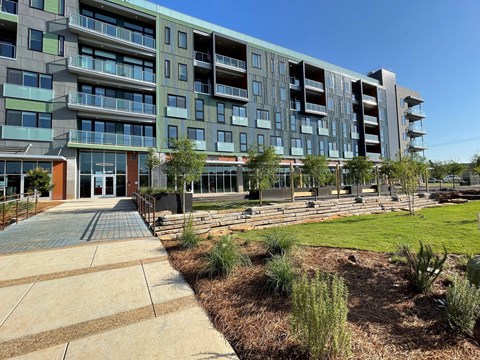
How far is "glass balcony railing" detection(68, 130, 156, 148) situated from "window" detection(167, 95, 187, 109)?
15.2ft

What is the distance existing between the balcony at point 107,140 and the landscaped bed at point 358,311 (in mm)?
21878

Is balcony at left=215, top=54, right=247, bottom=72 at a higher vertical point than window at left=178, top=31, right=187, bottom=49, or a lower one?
lower

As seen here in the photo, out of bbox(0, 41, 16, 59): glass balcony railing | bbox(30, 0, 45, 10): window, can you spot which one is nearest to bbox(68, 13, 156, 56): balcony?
bbox(30, 0, 45, 10): window

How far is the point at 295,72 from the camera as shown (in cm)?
3731

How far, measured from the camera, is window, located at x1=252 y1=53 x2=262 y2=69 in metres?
32.2

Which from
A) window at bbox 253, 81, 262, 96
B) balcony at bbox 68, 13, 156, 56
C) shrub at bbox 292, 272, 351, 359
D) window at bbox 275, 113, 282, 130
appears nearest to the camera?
shrub at bbox 292, 272, 351, 359

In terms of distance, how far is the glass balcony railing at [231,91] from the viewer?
29.3 meters

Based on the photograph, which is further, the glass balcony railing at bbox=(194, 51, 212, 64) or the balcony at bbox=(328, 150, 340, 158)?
the balcony at bbox=(328, 150, 340, 158)

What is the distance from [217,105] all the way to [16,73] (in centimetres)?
1853

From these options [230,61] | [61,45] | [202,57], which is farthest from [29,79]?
[230,61]

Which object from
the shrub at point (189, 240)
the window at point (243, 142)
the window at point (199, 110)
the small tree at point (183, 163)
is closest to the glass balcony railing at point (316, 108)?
the window at point (243, 142)

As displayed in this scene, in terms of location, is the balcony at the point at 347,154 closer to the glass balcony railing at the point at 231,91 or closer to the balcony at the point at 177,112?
the glass balcony railing at the point at 231,91

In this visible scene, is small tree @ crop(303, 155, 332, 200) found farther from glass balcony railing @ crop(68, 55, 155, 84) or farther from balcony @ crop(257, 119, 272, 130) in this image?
glass balcony railing @ crop(68, 55, 155, 84)

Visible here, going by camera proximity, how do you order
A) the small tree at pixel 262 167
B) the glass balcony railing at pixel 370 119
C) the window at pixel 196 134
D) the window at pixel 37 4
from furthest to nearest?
1. the glass balcony railing at pixel 370 119
2. the window at pixel 196 134
3. the window at pixel 37 4
4. the small tree at pixel 262 167
